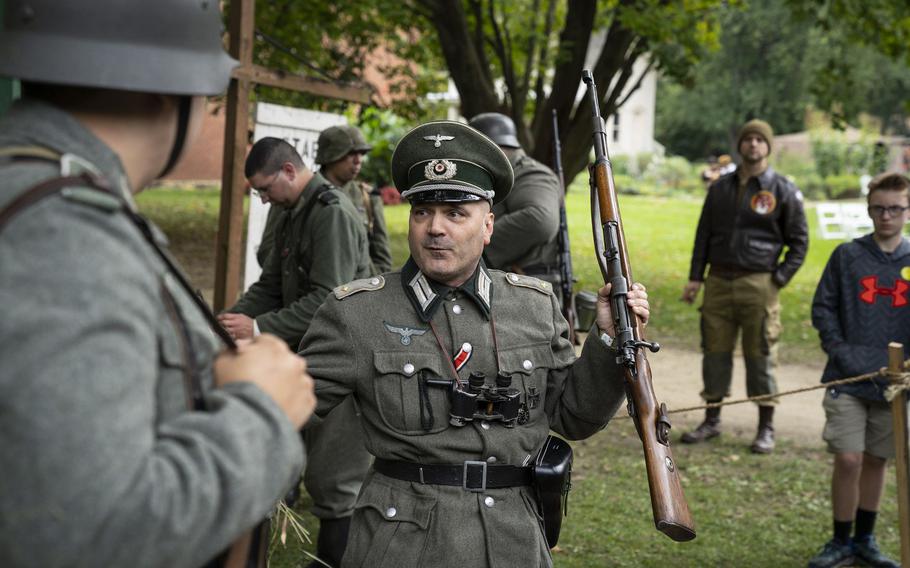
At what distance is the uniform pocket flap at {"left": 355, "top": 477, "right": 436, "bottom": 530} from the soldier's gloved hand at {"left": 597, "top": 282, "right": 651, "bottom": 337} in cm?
78

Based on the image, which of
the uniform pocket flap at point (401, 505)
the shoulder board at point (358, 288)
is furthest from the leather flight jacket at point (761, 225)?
the uniform pocket flap at point (401, 505)

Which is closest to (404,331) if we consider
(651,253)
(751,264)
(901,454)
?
(901,454)

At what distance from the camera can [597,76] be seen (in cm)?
1370

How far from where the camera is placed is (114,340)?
4.67 ft

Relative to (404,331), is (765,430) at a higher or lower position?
lower

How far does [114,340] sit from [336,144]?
5.63m

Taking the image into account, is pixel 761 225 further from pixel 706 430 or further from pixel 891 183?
pixel 891 183

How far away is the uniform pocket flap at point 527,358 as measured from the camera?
10.5ft

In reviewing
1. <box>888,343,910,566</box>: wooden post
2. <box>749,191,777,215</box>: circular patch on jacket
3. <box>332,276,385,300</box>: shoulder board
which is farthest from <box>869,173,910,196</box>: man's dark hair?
<box>332,276,385,300</box>: shoulder board

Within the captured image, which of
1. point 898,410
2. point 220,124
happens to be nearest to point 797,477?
point 898,410

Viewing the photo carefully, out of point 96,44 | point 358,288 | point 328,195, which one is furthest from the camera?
point 328,195

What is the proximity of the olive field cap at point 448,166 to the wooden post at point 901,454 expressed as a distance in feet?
8.64

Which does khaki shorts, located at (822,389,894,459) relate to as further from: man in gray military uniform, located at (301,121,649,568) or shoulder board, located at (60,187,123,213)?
shoulder board, located at (60,187,123,213)

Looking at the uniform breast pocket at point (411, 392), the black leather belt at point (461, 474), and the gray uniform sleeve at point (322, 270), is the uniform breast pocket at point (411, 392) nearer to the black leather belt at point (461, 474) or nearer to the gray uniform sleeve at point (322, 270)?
the black leather belt at point (461, 474)
